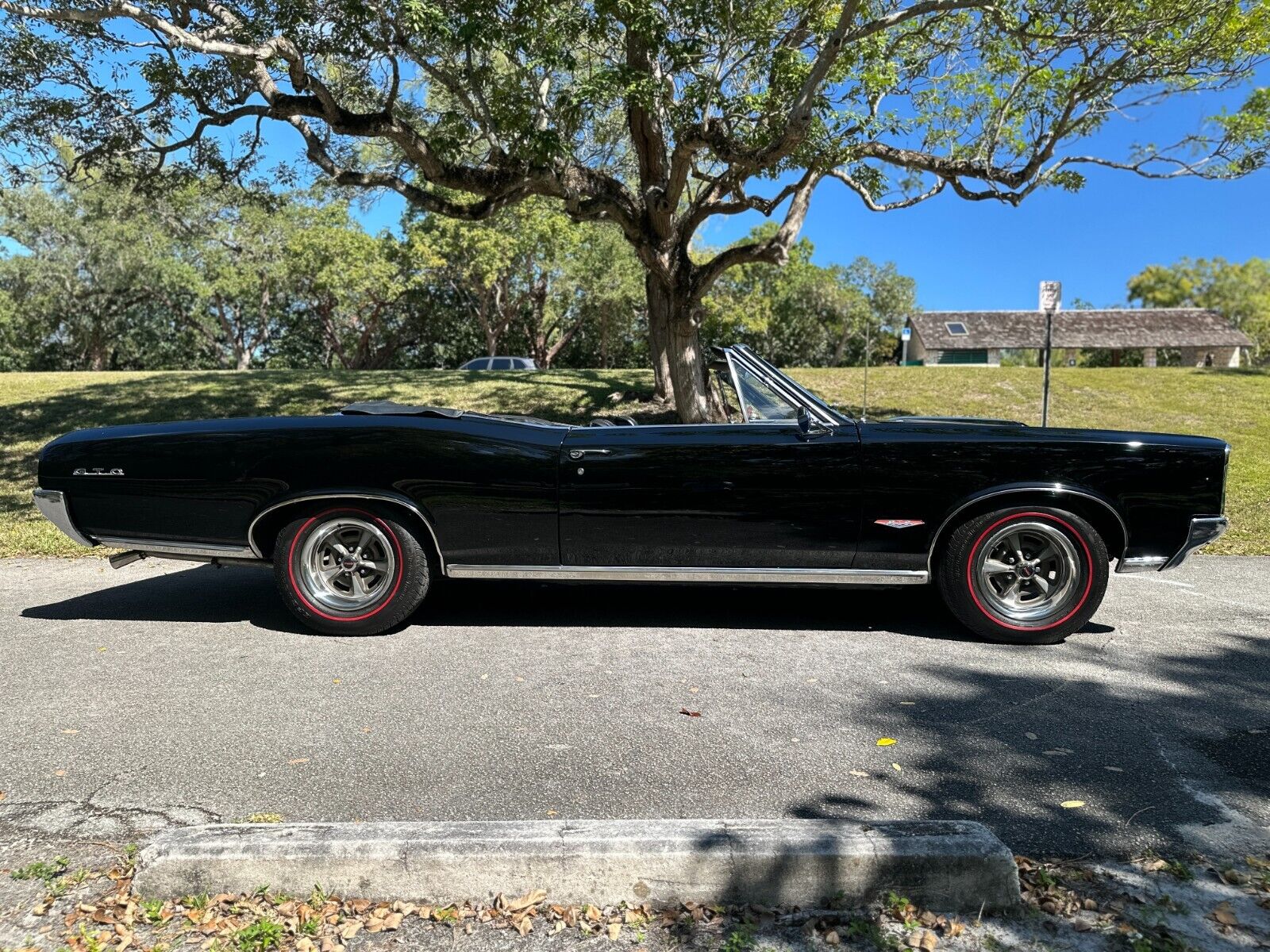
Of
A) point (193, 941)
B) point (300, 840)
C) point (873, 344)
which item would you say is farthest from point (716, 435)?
point (873, 344)

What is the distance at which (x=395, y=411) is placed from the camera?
4.62m

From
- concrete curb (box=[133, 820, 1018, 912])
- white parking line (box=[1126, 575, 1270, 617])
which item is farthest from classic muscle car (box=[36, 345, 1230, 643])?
concrete curb (box=[133, 820, 1018, 912])

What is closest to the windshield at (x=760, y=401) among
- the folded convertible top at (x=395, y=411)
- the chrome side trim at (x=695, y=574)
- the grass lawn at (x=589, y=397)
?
the chrome side trim at (x=695, y=574)

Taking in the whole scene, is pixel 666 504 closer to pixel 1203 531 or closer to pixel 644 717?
pixel 644 717

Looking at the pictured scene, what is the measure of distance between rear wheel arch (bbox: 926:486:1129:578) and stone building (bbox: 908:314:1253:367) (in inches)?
1525

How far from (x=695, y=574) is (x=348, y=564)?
6.11 feet

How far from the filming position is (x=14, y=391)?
567 inches

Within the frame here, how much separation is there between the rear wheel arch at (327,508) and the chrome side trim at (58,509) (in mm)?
953

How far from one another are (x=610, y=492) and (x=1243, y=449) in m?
11.4

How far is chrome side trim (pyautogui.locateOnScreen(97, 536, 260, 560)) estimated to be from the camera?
14.8ft

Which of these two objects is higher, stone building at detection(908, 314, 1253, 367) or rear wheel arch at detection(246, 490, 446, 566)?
stone building at detection(908, 314, 1253, 367)

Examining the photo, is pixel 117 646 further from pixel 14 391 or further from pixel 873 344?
pixel 873 344

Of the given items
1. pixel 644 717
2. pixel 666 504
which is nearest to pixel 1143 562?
pixel 666 504

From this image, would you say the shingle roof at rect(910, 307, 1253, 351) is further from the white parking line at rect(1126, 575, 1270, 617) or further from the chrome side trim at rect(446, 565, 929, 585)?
the chrome side trim at rect(446, 565, 929, 585)
